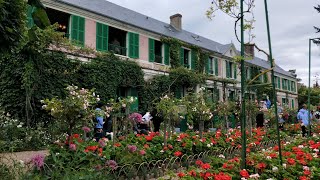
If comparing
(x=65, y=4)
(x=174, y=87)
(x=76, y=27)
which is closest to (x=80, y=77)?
(x=76, y=27)

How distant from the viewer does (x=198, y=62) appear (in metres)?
19.8

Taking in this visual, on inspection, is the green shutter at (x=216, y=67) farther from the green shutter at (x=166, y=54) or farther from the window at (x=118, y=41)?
the window at (x=118, y=41)

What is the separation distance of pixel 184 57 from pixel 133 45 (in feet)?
15.5

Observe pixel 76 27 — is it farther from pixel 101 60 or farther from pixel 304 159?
pixel 304 159

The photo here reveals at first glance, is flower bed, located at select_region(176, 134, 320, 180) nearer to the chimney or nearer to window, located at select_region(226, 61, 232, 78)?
the chimney

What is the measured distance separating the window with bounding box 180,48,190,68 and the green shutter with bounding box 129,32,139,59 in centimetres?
362

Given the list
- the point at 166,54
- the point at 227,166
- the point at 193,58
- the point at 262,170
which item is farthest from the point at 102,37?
the point at 262,170

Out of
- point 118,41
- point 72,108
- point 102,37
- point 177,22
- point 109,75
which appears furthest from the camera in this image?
point 177,22

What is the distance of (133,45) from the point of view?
15.7m

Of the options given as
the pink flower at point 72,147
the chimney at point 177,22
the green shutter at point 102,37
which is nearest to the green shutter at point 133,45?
the green shutter at point 102,37

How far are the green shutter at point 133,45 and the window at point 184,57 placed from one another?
11.9 ft

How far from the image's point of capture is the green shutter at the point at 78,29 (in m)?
13.1

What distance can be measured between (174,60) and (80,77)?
23.3ft

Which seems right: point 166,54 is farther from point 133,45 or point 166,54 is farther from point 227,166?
point 227,166
